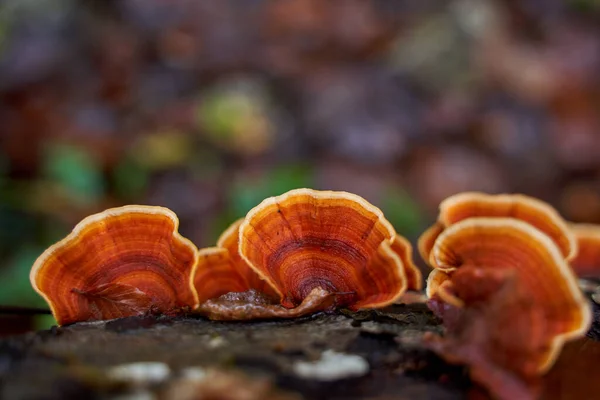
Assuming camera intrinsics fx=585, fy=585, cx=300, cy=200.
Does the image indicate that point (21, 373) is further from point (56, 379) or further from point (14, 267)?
point (14, 267)

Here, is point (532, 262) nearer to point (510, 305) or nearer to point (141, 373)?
point (510, 305)

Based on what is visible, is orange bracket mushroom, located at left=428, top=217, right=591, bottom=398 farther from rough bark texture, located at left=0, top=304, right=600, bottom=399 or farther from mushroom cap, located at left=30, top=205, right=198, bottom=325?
mushroom cap, located at left=30, top=205, right=198, bottom=325

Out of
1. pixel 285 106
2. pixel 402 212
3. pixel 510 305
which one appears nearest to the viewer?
pixel 510 305

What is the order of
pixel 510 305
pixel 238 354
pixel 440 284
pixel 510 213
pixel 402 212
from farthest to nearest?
1. pixel 402 212
2. pixel 510 213
3. pixel 440 284
4. pixel 238 354
5. pixel 510 305

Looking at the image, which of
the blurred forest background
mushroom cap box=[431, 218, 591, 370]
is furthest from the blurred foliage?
mushroom cap box=[431, 218, 591, 370]

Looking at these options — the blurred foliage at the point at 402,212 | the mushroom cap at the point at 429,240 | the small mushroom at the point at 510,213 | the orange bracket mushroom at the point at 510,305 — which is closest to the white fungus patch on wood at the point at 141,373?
the orange bracket mushroom at the point at 510,305

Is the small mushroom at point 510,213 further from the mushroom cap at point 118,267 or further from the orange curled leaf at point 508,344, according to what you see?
the mushroom cap at point 118,267

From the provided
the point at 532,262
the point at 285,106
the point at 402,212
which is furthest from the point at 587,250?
the point at 285,106

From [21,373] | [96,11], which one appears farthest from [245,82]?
[21,373]
